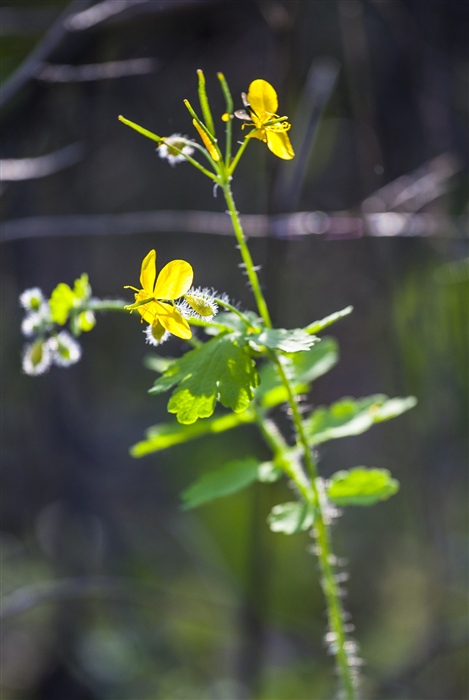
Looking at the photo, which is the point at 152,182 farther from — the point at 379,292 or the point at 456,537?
the point at 456,537

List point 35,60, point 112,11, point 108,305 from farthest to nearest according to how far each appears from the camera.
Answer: point 112,11, point 35,60, point 108,305

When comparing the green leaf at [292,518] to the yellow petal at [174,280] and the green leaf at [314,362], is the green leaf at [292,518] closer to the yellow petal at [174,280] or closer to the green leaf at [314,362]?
the green leaf at [314,362]

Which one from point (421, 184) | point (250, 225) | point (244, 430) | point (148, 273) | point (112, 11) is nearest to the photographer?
point (148, 273)

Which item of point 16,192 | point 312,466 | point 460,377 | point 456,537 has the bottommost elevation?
point 456,537

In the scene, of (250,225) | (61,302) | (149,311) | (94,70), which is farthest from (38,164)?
(149,311)

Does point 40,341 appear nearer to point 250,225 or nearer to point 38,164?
point 250,225

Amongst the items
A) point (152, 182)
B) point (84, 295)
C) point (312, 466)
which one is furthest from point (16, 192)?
point (312, 466)
